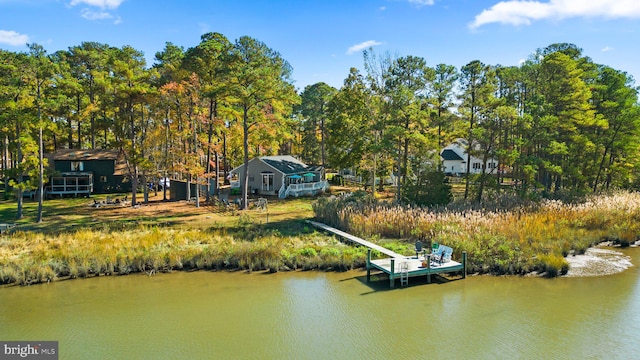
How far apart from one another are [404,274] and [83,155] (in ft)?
109

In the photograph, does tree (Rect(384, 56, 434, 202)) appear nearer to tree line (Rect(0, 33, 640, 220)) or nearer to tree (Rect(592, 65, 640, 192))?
tree line (Rect(0, 33, 640, 220))

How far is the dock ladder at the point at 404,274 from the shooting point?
50.2 ft

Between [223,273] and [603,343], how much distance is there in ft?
42.1

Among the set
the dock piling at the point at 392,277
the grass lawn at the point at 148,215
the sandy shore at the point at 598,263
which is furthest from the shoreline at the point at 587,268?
the grass lawn at the point at 148,215

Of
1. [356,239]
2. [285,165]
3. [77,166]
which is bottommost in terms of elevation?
[356,239]

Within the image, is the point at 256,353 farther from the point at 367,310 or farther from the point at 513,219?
the point at 513,219

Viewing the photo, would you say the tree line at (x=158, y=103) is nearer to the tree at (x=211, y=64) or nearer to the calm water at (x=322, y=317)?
the tree at (x=211, y=64)

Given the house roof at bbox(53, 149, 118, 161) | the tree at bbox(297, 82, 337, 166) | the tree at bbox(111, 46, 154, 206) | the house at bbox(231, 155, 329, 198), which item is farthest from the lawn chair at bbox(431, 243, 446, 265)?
the tree at bbox(297, 82, 337, 166)

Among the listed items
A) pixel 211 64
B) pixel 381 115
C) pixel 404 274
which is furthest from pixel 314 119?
pixel 404 274

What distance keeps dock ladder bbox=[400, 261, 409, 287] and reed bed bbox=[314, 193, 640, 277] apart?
290 cm

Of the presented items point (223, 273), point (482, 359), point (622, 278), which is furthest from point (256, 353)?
point (622, 278)

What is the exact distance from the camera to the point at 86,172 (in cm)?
3694

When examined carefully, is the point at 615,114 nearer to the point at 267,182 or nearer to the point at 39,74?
the point at 267,182

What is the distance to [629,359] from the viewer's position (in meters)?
10.1
